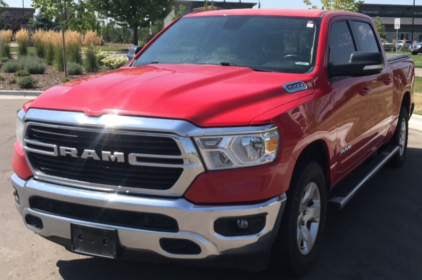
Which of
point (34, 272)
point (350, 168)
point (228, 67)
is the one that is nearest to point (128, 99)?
point (228, 67)

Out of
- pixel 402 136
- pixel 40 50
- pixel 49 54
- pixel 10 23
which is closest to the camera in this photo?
pixel 402 136

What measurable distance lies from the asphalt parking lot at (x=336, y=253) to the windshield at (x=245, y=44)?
5.01ft

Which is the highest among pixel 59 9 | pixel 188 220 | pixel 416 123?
pixel 59 9

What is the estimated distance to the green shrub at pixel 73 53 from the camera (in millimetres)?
19647

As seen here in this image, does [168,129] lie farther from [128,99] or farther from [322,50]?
[322,50]

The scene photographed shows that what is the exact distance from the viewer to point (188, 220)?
2961 mm

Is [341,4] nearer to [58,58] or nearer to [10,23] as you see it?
[58,58]

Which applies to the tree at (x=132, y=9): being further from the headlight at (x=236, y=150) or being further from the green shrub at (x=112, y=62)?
the headlight at (x=236, y=150)

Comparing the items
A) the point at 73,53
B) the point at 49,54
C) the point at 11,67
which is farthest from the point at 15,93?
the point at 49,54

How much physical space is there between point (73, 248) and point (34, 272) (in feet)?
2.59

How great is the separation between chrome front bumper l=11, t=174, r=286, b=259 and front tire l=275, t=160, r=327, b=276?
0.69ft

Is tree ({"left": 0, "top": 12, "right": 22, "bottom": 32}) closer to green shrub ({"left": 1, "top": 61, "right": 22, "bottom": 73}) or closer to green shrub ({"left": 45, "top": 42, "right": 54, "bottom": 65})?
green shrub ({"left": 45, "top": 42, "right": 54, "bottom": 65})

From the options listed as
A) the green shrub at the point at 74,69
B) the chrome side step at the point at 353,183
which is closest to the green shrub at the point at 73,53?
the green shrub at the point at 74,69

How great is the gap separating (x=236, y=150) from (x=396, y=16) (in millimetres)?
92220
